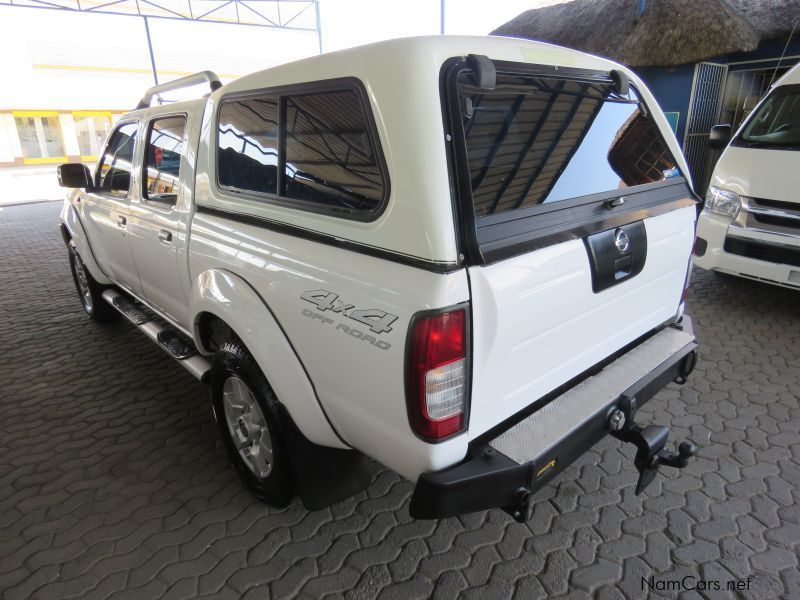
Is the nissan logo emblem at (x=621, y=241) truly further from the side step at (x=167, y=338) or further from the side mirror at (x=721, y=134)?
the side mirror at (x=721, y=134)

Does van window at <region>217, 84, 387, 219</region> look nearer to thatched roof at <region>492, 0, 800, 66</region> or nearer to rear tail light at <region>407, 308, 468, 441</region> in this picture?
rear tail light at <region>407, 308, 468, 441</region>

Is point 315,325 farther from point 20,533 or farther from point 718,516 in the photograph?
point 718,516

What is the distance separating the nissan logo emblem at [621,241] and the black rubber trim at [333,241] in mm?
840

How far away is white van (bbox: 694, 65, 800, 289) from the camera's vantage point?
4195 millimetres

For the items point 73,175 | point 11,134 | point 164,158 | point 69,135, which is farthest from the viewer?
point 69,135

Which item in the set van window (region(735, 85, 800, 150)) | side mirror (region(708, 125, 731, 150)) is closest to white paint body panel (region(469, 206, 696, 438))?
van window (region(735, 85, 800, 150))

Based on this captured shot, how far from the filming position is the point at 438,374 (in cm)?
158

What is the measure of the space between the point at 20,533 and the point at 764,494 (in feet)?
11.8

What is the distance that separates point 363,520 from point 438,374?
1.28m

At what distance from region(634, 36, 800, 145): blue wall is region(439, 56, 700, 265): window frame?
847cm

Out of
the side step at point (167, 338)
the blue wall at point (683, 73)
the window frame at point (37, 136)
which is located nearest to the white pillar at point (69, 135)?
the window frame at point (37, 136)

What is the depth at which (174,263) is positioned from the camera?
286 centimetres
